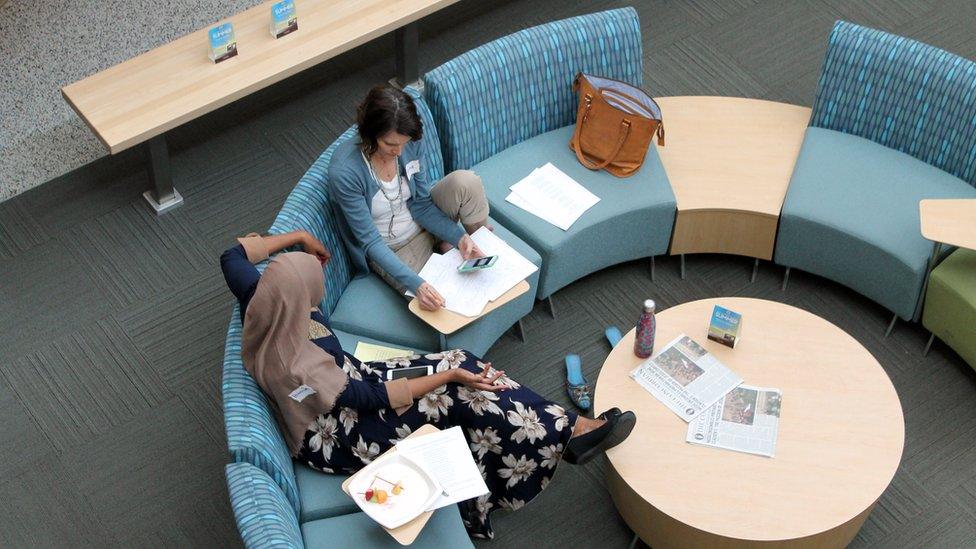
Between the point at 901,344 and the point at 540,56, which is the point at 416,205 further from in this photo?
the point at 901,344

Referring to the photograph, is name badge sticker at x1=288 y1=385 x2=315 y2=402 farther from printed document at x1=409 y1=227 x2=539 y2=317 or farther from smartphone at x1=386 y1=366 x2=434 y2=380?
printed document at x1=409 y1=227 x2=539 y2=317

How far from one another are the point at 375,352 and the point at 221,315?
1018 millimetres

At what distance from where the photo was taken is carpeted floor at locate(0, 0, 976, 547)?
175 inches

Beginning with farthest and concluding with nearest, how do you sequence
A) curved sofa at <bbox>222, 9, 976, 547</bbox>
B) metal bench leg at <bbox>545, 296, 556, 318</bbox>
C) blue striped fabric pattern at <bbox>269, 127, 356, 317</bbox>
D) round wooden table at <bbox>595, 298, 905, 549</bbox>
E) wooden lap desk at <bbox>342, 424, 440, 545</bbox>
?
metal bench leg at <bbox>545, 296, 556, 318</bbox> < curved sofa at <bbox>222, 9, 976, 547</bbox> < blue striped fabric pattern at <bbox>269, 127, 356, 317</bbox> < round wooden table at <bbox>595, 298, 905, 549</bbox> < wooden lap desk at <bbox>342, 424, 440, 545</bbox>

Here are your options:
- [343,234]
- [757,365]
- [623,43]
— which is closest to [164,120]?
[343,234]

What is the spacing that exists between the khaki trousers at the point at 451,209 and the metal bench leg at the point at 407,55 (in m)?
1.48

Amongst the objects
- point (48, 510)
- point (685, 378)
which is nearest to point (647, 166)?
point (685, 378)

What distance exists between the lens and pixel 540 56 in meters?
5.05

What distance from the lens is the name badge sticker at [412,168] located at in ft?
14.6

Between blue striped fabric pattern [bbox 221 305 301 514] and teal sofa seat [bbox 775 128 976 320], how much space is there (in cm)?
234

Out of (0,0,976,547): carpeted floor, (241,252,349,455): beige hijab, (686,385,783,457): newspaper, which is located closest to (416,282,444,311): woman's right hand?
(241,252,349,455): beige hijab

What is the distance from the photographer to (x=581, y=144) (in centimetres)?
511

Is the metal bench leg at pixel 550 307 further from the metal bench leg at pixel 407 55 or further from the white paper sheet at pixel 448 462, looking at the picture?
A: the metal bench leg at pixel 407 55

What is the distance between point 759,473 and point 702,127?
183cm
